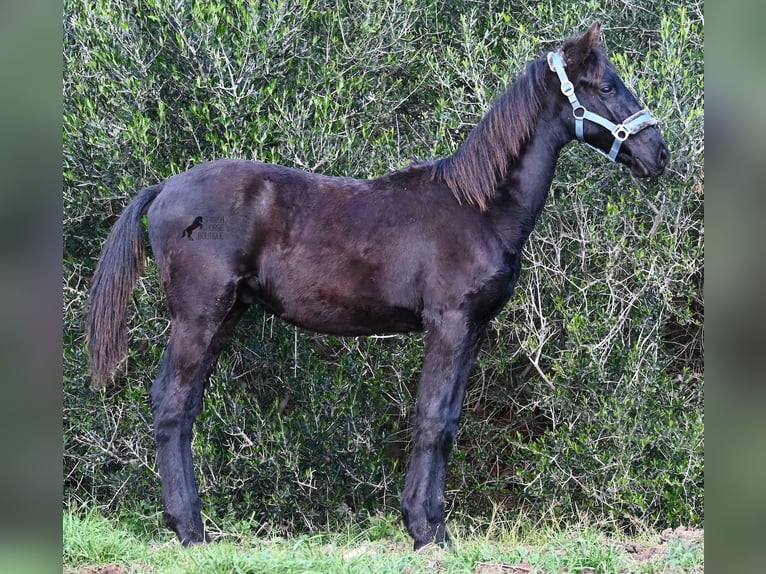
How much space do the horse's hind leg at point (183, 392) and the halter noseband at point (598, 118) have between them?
7.55ft

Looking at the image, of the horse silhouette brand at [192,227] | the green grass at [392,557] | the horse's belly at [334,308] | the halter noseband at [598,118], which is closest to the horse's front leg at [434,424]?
the green grass at [392,557]

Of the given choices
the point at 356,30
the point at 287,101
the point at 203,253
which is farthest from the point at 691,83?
the point at 203,253

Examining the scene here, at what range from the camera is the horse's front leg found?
4527 millimetres

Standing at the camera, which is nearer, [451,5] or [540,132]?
[540,132]

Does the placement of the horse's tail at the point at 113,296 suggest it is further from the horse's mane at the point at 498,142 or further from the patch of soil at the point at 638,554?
the patch of soil at the point at 638,554

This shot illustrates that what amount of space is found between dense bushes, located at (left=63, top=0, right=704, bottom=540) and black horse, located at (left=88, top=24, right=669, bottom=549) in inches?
61.6

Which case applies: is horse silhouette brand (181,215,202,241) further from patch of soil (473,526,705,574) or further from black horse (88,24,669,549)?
patch of soil (473,526,705,574)

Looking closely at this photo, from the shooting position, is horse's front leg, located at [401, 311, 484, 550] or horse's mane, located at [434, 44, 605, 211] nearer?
horse's front leg, located at [401, 311, 484, 550]

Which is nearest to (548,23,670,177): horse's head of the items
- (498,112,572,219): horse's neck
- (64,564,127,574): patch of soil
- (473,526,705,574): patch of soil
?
(498,112,572,219): horse's neck

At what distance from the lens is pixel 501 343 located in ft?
22.4

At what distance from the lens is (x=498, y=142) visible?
4758 millimetres

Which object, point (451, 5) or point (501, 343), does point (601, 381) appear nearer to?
point (501, 343)
